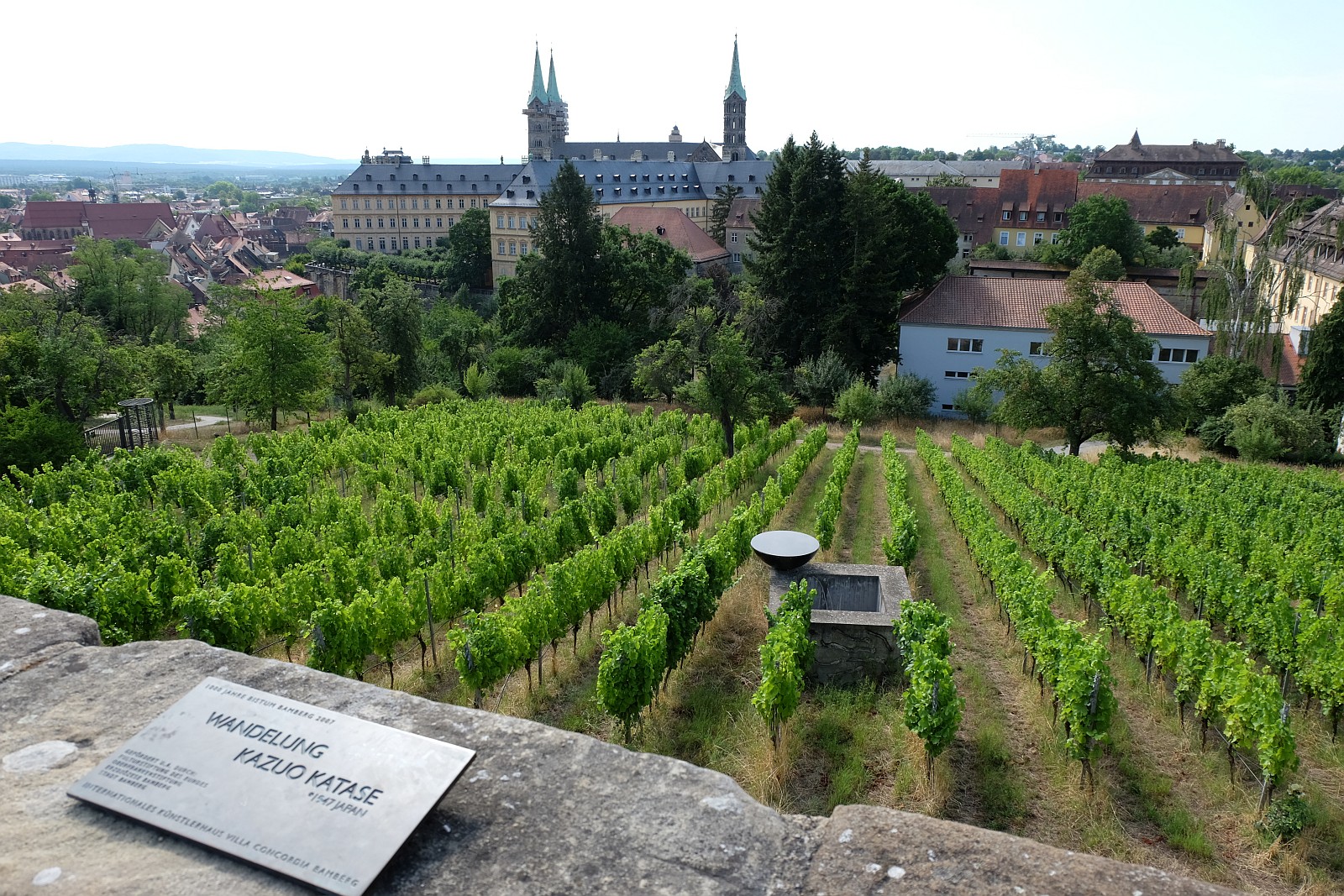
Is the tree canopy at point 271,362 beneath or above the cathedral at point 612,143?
beneath

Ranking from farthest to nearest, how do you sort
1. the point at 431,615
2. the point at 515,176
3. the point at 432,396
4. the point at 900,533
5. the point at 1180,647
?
1. the point at 515,176
2. the point at 432,396
3. the point at 900,533
4. the point at 431,615
5. the point at 1180,647

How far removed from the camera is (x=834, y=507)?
19.7 meters

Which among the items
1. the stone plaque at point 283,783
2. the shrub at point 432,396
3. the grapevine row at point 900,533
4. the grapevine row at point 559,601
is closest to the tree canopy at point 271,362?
the shrub at point 432,396

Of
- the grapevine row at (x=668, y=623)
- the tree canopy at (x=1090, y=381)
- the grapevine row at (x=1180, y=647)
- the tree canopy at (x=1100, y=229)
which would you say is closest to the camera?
the grapevine row at (x=1180, y=647)

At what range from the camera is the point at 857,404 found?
3728cm

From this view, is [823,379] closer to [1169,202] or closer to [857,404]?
[857,404]

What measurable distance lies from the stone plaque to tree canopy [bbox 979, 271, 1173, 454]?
2907cm

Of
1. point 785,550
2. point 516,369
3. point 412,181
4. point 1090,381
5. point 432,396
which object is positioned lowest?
point 432,396

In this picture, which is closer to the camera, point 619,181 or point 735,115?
point 619,181

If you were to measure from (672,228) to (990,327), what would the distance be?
153 ft

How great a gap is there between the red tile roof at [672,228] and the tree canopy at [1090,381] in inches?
2081

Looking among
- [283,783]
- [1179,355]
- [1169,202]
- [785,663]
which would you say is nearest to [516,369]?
[1179,355]

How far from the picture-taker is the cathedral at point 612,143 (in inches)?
4562

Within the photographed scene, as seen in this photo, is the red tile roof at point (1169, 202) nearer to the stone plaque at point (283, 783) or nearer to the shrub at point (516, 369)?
the shrub at point (516, 369)
